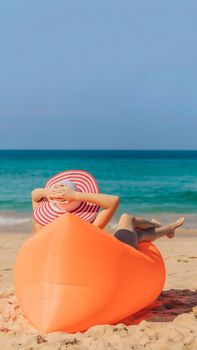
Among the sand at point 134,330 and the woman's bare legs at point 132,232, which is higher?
the woman's bare legs at point 132,232

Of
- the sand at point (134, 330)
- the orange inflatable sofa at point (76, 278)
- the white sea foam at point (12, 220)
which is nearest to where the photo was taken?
the sand at point (134, 330)

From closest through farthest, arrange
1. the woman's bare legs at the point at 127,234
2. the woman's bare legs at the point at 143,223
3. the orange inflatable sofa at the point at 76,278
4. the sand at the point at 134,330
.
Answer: the sand at the point at 134,330 → the orange inflatable sofa at the point at 76,278 → the woman's bare legs at the point at 127,234 → the woman's bare legs at the point at 143,223

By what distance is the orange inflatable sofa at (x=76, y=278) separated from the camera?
13.7ft

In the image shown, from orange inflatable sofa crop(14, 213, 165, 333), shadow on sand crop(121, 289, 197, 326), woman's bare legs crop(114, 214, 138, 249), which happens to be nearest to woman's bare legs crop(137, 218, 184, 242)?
woman's bare legs crop(114, 214, 138, 249)

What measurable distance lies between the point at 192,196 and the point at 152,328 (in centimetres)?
1716

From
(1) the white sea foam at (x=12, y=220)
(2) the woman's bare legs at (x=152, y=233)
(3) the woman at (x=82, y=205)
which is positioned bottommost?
(1) the white sea foam at (x=12, y=220)

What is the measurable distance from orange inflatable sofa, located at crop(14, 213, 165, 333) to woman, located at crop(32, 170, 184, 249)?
24 cm

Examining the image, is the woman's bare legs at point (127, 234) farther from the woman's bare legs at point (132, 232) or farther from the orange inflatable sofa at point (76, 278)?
the orange inflatable sofa at point (76, 278)

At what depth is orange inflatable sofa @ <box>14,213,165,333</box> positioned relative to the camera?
4.18 meters

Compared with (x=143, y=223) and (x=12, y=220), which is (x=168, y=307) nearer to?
(x=143, y=223)

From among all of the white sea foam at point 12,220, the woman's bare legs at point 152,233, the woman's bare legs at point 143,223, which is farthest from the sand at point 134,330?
the white sea foam at point 12,220

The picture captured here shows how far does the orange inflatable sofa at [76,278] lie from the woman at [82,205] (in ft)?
0.80

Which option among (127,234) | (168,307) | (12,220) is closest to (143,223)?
(127,234)

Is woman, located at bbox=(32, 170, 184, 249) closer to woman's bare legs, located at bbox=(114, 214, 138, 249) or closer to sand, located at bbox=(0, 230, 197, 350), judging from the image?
woman's bare legs, located at bbox=(114, 214, 138, 249)
